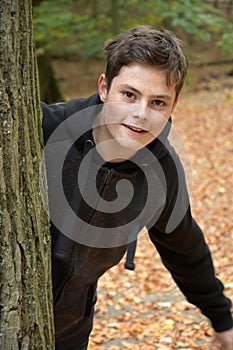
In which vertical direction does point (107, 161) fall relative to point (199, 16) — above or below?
above

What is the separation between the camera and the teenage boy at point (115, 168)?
261cm

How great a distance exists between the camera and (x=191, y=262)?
319cm

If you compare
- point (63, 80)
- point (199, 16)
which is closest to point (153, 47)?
point (199, 16)

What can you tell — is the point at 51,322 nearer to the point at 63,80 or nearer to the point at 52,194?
the point at 52,194

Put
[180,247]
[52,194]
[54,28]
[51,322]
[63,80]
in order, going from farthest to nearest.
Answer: [63,80] < [54,28] < [180,247] < [52,194] < [51,322]

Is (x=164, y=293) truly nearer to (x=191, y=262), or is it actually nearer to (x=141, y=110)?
(x=191, y=262)

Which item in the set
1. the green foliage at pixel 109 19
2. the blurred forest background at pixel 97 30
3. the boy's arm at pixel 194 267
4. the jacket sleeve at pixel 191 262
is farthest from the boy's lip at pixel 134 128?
the green foliage at pixel 109 19

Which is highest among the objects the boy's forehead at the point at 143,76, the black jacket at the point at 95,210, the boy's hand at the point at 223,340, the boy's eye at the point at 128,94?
the boy's forehead at the point at 143,76

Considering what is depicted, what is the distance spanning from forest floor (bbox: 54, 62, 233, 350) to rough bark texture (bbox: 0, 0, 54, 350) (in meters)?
2.66

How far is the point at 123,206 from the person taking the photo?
2.82m

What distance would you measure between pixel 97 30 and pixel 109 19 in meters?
1.24

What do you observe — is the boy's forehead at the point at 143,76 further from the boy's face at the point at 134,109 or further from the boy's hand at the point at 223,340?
the boy's hand at the point at 223,340

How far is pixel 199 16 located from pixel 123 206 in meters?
12.1

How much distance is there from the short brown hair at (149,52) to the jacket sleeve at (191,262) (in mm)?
636
